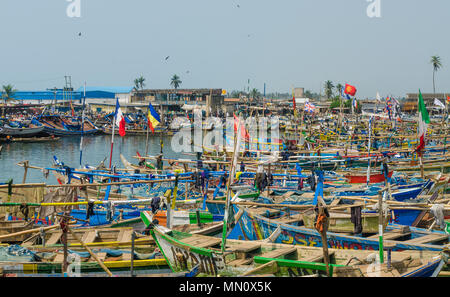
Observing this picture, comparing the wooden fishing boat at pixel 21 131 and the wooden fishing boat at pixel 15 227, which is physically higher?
the wooden fishing boat at pixel 21 131

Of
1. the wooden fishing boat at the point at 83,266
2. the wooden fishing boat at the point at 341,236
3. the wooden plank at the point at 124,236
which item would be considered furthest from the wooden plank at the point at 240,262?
the wooden plank at the point at 124,236

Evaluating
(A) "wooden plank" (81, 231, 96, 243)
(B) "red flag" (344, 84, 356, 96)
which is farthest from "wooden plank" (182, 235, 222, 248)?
(B) "red flag" (344, 84, 356, 96)

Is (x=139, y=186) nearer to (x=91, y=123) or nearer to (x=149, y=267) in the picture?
(x=149, y=267)

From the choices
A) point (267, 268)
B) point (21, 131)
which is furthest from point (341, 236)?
point (21, 131)

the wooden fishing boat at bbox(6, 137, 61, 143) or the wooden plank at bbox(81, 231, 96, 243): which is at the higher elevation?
the wooden fishing boat at bbox(6, 137, 61, 143)

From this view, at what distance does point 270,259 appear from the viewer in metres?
9.80

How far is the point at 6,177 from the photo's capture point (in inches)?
1378

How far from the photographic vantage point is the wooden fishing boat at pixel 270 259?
9.04 metres

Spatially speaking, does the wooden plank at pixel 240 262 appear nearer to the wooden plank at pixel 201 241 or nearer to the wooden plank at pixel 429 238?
the wooden plank at pixel 201 241

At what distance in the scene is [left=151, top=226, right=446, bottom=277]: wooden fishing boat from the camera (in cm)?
904

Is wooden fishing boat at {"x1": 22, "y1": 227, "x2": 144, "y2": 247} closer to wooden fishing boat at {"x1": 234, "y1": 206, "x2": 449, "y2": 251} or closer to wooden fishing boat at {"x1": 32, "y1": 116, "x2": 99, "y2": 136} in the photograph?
wooden fishing boat at {"x1": 234, "y1": 206, "x2": 449, "y2": 251}

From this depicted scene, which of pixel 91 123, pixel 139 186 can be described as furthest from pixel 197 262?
pixel 91 123
